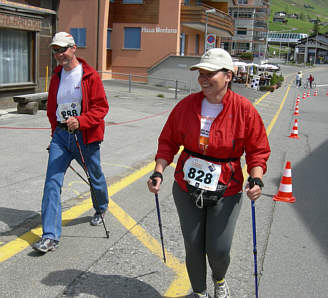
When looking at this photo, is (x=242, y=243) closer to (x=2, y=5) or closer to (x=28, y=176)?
(x=28, y=176)

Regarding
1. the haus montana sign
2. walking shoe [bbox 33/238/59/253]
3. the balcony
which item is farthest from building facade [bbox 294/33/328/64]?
walking shoe [bbox 33/238/59/253]

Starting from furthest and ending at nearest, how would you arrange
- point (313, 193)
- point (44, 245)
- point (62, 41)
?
1. point (313, 193)
2. point (62, 41)
3. point (44, 245)

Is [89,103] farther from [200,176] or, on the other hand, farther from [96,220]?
[200,176]

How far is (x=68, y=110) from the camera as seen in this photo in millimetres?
4543

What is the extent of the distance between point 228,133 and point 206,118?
0.61 ft

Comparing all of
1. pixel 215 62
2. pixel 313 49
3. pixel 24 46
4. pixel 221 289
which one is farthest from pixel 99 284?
pixel 313 49

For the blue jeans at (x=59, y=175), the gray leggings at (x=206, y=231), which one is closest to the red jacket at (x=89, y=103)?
the blue jeans at (x=59, y=175)

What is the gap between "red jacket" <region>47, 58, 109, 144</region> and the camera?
4484mm

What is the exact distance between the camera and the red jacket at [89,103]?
448cm

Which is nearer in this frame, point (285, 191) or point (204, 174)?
point (204, 174)

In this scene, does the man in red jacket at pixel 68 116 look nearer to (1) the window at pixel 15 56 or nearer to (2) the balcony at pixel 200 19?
(1) the window at pixel 15 56

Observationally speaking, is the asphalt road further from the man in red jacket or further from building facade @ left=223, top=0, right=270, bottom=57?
building facade @ left=223, top=0, right=270, bottom=57

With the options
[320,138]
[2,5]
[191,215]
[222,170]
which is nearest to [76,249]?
[191,215]

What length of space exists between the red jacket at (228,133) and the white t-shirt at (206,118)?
0.03 metres
